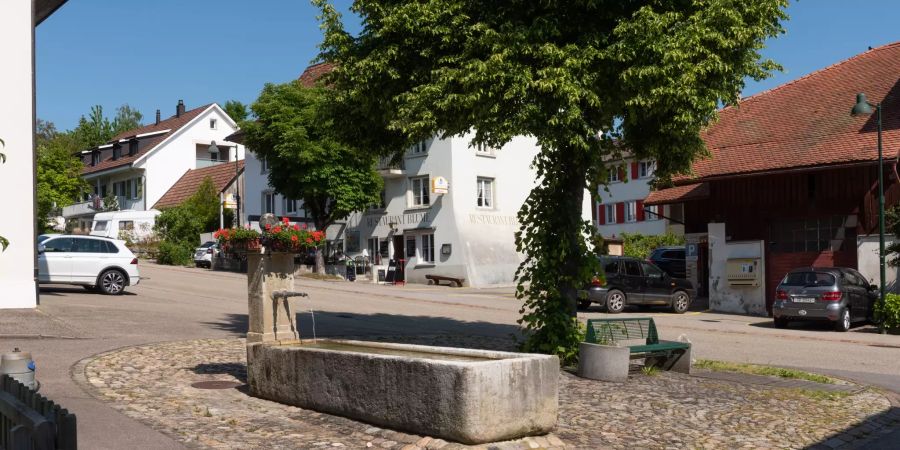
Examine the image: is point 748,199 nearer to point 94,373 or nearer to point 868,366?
point 868,366

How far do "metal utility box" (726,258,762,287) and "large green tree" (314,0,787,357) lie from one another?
46.6 ft

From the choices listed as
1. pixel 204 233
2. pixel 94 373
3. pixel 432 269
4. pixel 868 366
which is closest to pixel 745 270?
pixel 868 366

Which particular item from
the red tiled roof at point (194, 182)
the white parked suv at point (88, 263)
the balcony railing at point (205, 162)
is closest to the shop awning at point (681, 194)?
the white parked suv at point (88, 263)

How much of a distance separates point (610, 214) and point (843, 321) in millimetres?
34191

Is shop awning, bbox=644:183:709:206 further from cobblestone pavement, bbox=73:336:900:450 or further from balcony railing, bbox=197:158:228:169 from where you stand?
balcony railing, bbox=197:158:228:169

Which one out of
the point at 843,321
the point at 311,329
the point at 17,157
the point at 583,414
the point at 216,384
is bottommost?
the point at 843,321

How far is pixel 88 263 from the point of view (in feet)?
79.0

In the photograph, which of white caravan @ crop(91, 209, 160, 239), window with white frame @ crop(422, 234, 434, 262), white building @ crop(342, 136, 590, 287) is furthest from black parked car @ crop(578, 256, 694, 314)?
white caravan @ crop(91, 209, 160, 239)

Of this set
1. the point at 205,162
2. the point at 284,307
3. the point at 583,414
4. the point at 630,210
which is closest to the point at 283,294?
the point at 284,307

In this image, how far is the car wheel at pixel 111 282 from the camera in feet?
79.5

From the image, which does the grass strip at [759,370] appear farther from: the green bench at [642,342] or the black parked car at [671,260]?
the black parked car at [671,260]

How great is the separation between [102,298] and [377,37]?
13.1 m

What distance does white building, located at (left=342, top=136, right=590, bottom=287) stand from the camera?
131 ft

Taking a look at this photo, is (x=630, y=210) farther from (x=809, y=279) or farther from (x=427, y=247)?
(x=809, y=279)
